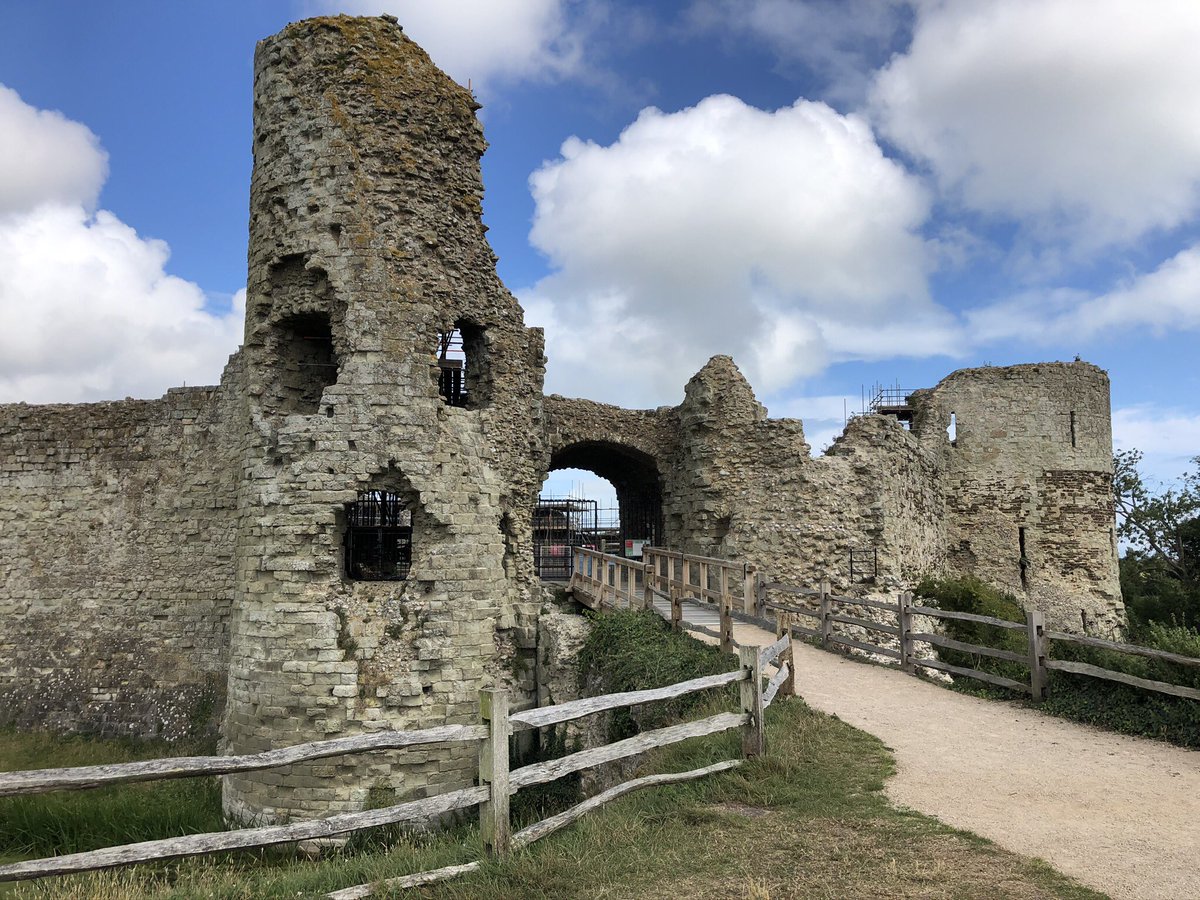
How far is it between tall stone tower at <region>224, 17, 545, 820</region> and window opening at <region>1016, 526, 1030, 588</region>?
1650 cm

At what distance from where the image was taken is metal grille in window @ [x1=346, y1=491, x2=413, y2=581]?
14445 mm

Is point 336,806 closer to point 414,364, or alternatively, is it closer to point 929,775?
point 414,364

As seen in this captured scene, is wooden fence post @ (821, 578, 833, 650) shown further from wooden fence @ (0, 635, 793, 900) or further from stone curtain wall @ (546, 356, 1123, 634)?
wooden fence @ (0, 635, 793, 900)

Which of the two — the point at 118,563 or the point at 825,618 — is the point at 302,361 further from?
the point at 825,618

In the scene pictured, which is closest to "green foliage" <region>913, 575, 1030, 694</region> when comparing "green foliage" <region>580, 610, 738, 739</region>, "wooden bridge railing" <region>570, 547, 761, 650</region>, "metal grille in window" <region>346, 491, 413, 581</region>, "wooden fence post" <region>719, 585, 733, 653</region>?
"wooden fence post" <region>719, 585, 733, 653</region>

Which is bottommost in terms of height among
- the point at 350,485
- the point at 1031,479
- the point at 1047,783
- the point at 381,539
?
the point at 1047,783

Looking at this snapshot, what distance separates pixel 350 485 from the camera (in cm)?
1078

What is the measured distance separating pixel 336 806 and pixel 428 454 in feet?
14.7

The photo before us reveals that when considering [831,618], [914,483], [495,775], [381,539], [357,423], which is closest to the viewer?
[495,775]

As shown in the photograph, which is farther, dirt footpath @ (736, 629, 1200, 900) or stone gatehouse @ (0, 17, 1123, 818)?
stone gatehouse @ (0, 17, 1123, 818)

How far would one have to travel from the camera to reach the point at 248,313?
12406 millimetres

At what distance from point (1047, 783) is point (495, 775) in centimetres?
474

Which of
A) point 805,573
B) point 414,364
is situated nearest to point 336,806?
point 414,364

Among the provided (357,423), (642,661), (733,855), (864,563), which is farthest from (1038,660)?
(357,423)
